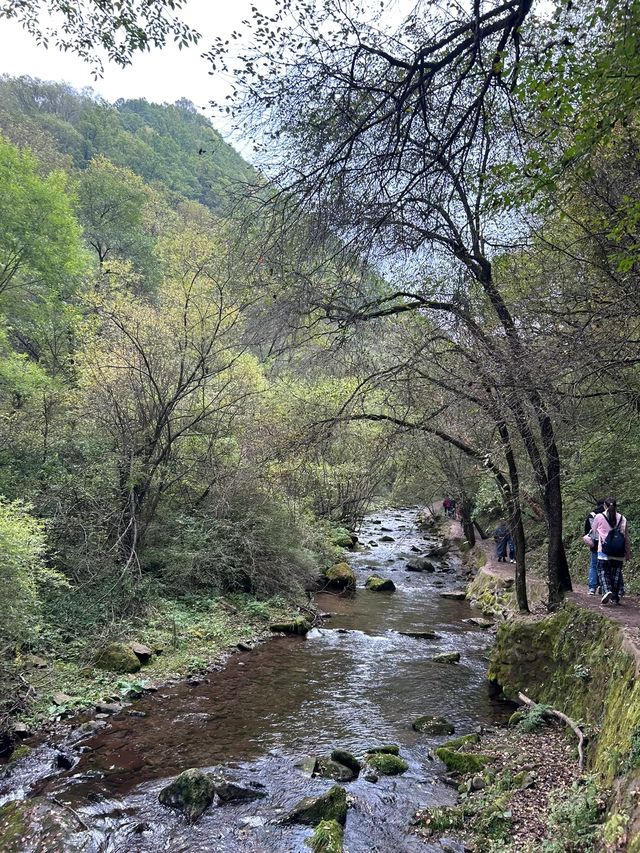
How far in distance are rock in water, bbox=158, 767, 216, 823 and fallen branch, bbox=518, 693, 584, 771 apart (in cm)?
A: 385

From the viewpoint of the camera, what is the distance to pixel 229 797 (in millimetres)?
5793

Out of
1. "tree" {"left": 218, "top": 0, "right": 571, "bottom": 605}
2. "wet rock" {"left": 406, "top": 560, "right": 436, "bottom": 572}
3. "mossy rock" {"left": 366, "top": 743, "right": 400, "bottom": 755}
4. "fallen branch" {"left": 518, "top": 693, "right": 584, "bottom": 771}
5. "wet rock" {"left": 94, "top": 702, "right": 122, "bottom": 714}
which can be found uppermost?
"tree" {"left": 218, "top": 0, "right": 571, "bottom": 605}

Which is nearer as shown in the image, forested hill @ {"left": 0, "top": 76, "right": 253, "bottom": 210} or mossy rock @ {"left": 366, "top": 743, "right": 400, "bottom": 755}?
mossy rock @ {"left": 366, "top": 743, "right": 400, "bottom": 755}

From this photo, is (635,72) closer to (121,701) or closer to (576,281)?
(576,281)

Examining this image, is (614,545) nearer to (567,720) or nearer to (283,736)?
(567,720)

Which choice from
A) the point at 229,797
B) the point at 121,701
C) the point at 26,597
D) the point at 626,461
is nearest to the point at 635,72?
the point at 229,797

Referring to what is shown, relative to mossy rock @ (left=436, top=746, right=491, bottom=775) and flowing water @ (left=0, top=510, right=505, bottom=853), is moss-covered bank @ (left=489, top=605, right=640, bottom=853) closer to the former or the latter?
flowing water @ (left=0, top=510, right=505, bottom=853)

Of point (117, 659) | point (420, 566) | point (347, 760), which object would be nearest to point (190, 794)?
point (347, 760)

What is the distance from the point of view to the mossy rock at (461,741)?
6.98 metres

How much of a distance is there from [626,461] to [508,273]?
21.7 ft

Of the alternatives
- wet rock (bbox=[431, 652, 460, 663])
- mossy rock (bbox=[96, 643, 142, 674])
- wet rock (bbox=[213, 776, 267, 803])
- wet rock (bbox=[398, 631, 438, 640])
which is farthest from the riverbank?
mossy rock (bbox=[96, 643, 142, 674])

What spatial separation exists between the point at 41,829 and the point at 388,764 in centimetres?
378

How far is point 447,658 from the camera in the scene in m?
10.5

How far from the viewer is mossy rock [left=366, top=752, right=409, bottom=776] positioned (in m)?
6.44
